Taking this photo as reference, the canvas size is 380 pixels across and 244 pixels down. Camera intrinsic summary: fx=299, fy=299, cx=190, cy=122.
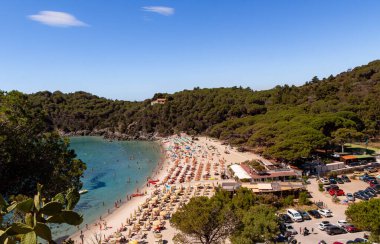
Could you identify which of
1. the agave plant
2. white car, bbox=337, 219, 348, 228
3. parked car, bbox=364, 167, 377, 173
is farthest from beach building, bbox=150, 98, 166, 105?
the agave plant

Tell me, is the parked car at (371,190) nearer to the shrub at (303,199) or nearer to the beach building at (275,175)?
the shrub at (303,199)

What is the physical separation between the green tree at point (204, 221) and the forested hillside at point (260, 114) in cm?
1526

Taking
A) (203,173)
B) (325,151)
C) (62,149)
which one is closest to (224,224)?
(62,149)

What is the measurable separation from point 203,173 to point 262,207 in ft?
77.4

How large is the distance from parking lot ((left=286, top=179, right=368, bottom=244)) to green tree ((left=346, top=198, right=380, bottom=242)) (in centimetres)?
278

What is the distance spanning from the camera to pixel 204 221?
49.8 feet

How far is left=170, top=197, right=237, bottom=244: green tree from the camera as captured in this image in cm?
1527

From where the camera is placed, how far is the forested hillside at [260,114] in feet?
138

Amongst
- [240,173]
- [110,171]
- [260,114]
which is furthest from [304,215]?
[260,114]

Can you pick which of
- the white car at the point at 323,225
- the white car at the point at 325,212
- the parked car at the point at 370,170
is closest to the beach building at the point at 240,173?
the white car at the point at 325,212

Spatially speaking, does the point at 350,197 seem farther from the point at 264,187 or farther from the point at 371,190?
the point at 264,187

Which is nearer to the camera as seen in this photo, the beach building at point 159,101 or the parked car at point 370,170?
the parked car at point 370,170

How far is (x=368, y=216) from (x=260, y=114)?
53877 mm

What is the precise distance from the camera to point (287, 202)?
83.8 feet
